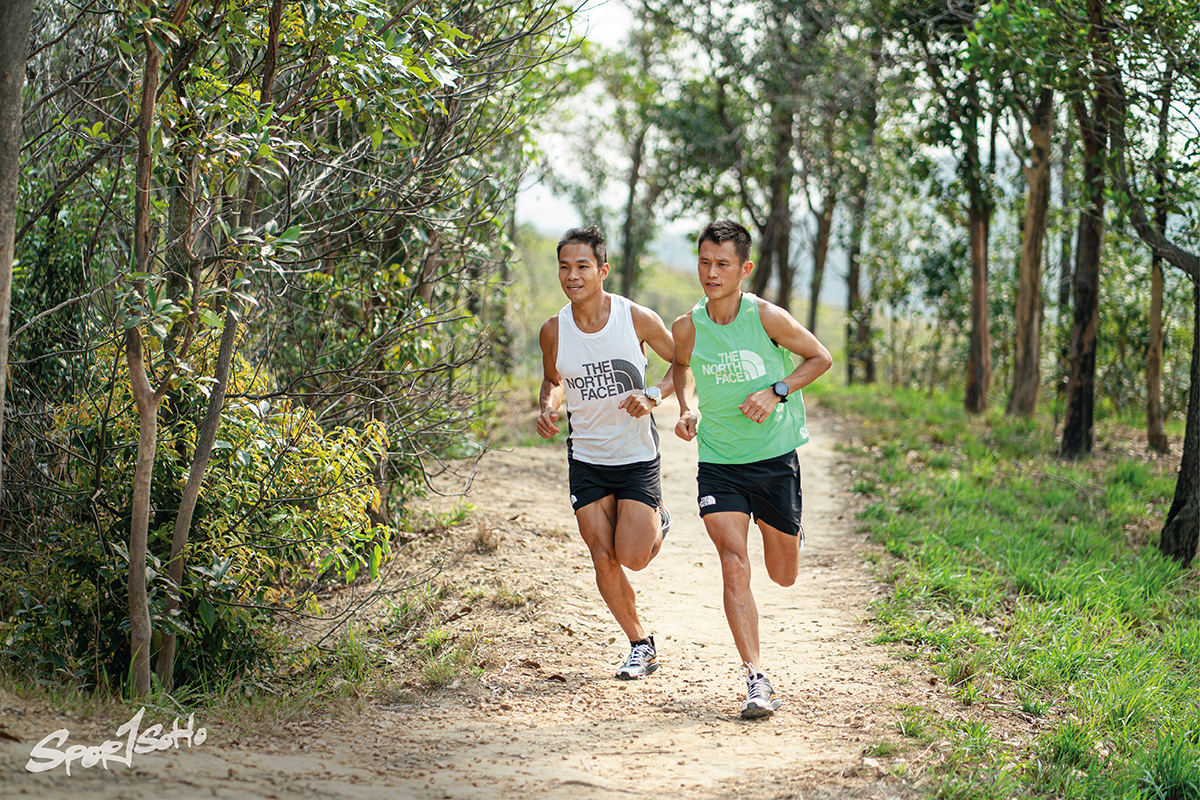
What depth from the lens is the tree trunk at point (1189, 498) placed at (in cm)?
744

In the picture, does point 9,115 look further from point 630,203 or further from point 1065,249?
point 630,203

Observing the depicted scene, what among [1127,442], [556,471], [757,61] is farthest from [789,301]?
[556,471]

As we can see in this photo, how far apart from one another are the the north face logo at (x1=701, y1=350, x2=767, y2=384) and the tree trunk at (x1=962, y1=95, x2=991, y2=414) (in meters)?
10.5

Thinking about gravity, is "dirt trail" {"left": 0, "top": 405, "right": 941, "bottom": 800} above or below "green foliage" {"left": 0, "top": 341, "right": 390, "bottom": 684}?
below

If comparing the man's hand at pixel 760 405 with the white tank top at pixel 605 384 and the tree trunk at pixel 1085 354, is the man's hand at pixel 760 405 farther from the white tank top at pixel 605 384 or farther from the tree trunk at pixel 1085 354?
the tree trunk at pixel 1085 354

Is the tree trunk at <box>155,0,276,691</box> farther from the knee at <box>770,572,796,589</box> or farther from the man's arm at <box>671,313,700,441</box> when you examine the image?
the knee at <box>770,572,796,589</box>

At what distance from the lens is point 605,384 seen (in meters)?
4.61

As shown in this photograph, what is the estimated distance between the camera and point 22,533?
193 inches

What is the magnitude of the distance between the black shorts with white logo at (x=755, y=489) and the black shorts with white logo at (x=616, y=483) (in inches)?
11.9

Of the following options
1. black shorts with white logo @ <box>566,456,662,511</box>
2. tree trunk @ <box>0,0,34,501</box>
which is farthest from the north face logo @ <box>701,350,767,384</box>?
tree trunk @ <box>0,0,34,501</box>

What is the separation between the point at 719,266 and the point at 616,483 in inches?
46.4

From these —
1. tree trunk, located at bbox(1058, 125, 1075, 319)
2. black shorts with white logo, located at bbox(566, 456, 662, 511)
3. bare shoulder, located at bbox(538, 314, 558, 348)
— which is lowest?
black shorts with white logo, located at bbox(566, 456, 662, 511)

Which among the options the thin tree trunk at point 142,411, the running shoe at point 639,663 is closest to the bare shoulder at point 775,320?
the running shoe at point 639,663

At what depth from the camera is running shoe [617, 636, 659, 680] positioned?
15.7 ft
